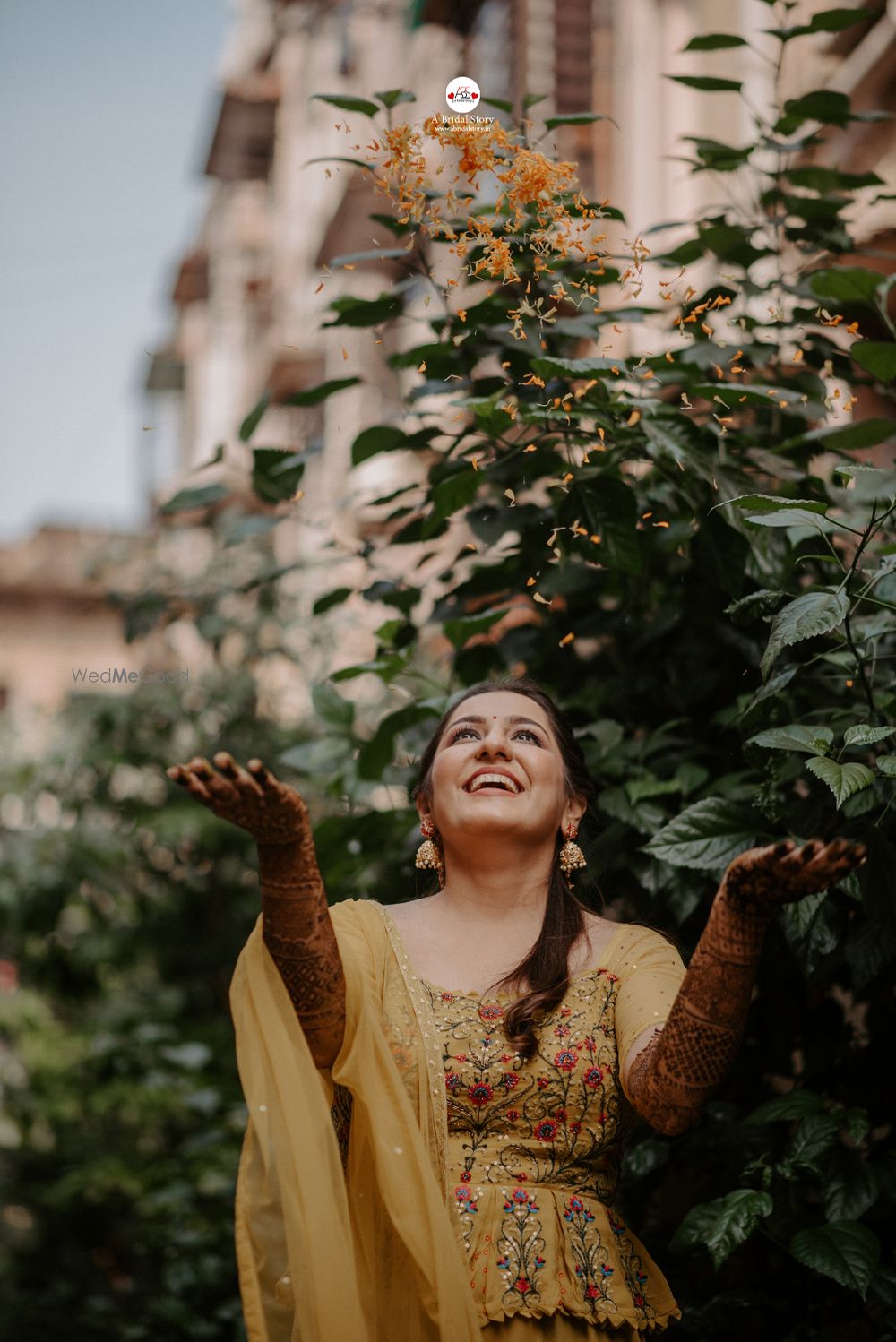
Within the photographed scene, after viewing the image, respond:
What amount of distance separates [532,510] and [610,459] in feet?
0.73

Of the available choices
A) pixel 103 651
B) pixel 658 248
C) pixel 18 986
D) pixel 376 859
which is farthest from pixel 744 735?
pixel 103 651

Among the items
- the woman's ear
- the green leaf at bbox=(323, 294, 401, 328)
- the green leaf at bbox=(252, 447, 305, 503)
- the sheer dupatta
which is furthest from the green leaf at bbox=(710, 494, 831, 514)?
the green leaf at bbox=(252, 447, 305, 503)

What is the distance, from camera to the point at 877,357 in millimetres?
2307

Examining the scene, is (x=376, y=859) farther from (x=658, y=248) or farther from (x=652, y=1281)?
(x=658, y=248)

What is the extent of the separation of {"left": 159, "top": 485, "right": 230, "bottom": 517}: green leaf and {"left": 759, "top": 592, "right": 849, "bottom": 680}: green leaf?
→ 4.46ft

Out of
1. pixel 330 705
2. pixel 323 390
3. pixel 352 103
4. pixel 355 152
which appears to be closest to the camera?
pixel 352 103

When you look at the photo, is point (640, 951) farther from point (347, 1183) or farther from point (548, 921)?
point (347, 1183)

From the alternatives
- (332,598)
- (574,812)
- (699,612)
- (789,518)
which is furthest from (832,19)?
(574,812)

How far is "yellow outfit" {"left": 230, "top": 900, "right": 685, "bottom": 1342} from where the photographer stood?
1836 millimetres

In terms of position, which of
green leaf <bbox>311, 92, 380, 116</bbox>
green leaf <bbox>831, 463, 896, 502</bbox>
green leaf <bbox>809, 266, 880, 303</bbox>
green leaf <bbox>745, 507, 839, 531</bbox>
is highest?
green leaf <bbox>311, 92, 380, 116</bbox>

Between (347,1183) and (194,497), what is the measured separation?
151 centimetres

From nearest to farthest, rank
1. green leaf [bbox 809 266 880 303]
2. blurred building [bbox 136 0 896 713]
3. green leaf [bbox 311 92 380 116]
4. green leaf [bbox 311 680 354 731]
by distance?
1. green leaf [bbox 809 266 880 303]
2. green leaf [bbox 311 92 380 116]
3. green leaf [bbox 311 680 354 731]
4. blurred building [bbox 136 0 896 713]

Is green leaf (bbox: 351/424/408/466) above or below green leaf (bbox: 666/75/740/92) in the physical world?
below

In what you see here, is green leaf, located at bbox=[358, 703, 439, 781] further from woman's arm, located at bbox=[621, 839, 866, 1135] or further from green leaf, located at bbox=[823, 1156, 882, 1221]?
green leaf, located at bbox=[823, 1156, 882, 1221]
